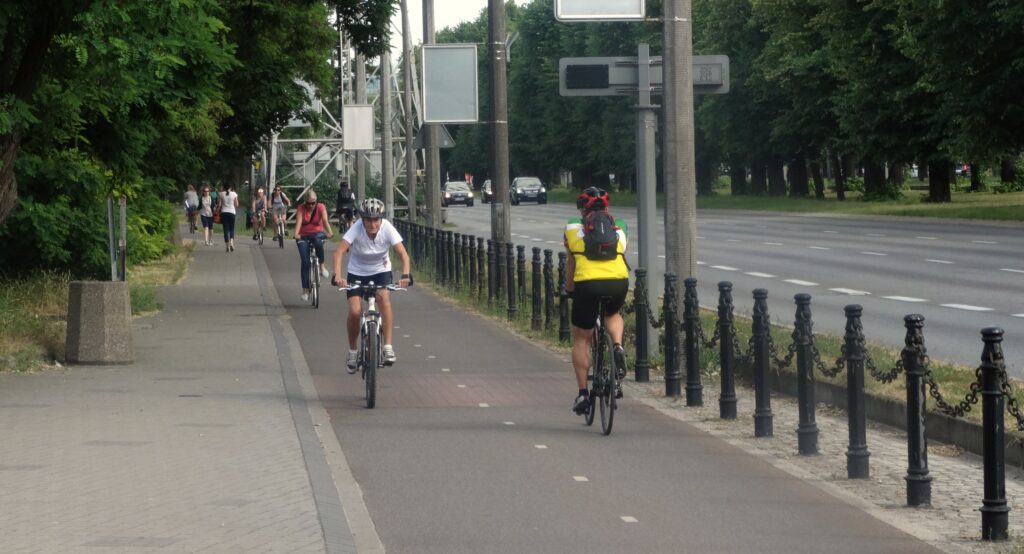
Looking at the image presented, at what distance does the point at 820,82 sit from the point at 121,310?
55786mm

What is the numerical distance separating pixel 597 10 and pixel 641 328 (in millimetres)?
2878

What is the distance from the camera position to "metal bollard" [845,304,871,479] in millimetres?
8930

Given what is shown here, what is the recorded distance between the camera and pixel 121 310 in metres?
15.3

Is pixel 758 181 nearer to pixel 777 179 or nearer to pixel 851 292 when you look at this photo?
pixel 777 179

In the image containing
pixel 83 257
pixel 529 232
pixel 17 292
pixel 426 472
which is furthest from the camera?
pixel 529 232

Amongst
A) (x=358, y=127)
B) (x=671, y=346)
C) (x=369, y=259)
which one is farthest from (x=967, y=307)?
(x=358, y=127)

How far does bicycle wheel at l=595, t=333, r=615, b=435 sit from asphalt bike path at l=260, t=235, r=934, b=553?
0.40 feet

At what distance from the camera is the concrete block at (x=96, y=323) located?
49.4ft

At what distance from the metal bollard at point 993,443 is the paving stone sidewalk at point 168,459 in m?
2.86

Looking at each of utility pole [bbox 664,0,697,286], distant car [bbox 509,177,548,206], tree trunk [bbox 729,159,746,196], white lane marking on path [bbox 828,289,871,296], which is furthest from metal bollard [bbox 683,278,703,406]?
tree trunk [bbox 729,159,746,196]

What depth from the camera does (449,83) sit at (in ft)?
85.3

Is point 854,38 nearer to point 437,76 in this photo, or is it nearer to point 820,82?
point 820,82

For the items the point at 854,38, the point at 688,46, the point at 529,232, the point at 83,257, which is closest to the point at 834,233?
the point at 529,232

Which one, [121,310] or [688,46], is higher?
[688,46]
